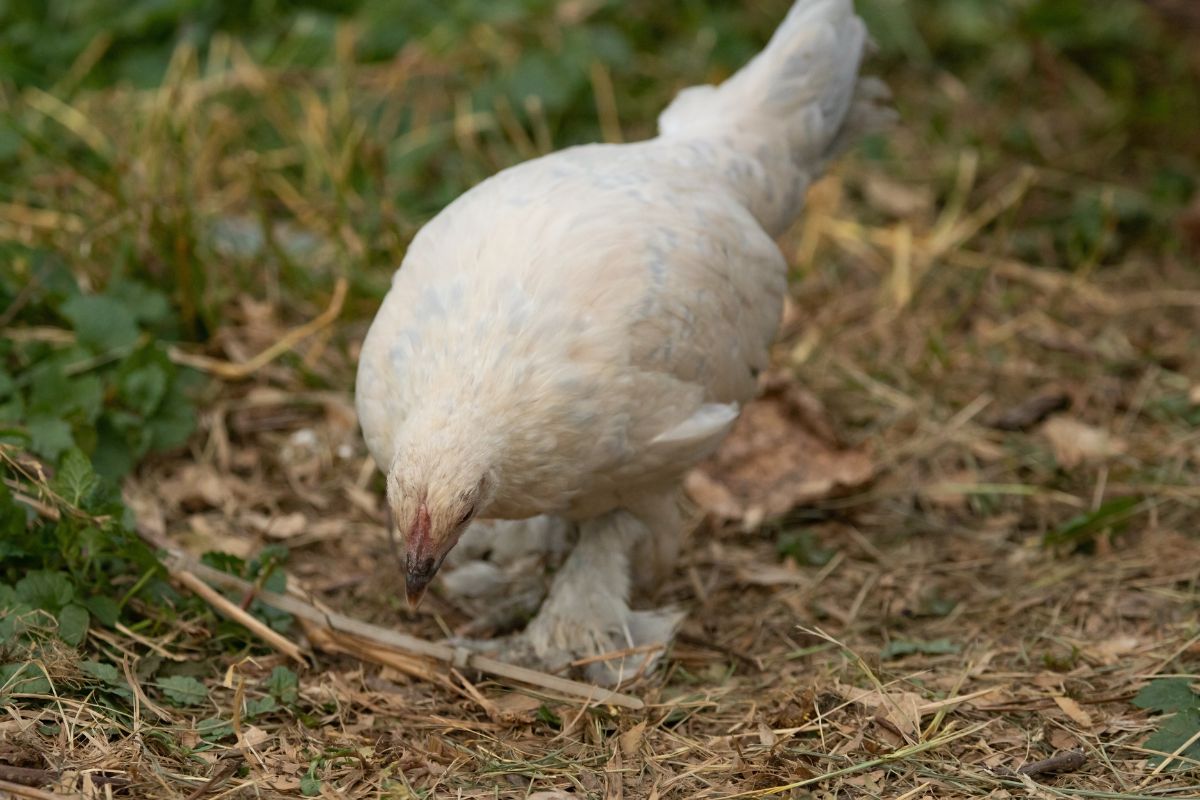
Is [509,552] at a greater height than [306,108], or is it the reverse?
[306,108]

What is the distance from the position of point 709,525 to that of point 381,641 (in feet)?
4.17

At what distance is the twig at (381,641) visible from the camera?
11.1 feet

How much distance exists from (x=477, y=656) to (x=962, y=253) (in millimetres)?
3061

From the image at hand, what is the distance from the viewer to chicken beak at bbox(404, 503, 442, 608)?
9.21ft

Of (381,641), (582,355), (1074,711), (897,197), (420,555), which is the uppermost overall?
(582,355)

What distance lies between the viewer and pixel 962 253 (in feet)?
18.1

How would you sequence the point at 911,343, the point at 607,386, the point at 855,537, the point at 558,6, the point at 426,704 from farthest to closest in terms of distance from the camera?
the point at 558,6
the point at 911,343
the point at 855,537
the point at 426,704
the point at 607,386

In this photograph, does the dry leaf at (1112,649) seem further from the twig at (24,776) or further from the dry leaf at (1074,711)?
the twig at (24,776)

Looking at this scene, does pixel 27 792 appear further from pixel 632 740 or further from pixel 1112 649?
pixel 1112 649

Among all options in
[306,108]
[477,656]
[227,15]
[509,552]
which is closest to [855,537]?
[509,552]

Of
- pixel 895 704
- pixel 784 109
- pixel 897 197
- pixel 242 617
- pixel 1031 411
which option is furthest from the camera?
pixel 897 197

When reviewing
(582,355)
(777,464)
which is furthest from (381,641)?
(777,464)

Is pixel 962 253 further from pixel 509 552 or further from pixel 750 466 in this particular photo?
pixel 509 552

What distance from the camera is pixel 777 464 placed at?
14.4 feet
